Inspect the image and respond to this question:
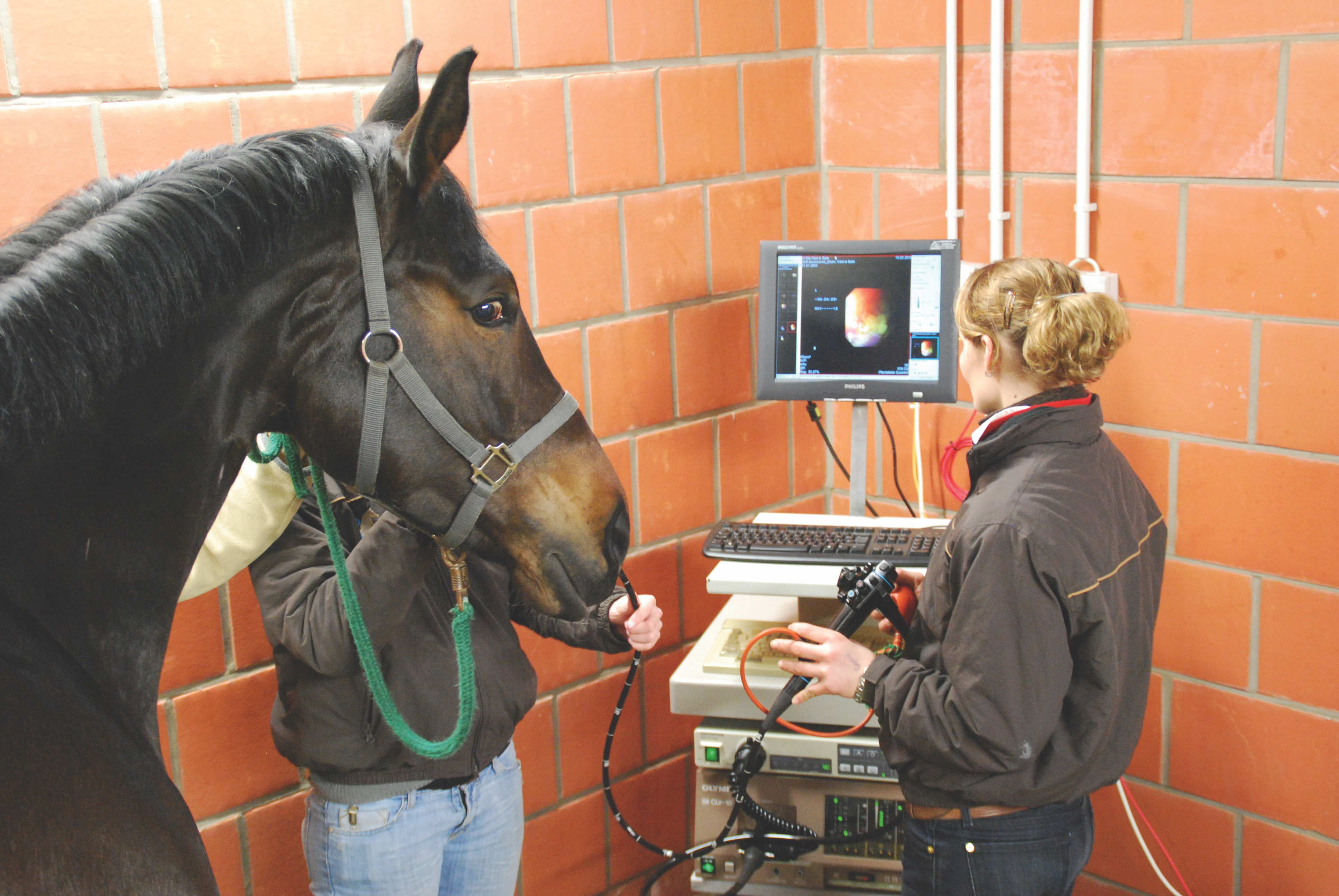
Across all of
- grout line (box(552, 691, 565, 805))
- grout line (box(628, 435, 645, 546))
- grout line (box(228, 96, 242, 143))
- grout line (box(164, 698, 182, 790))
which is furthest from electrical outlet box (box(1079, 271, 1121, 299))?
grout line (box(164, 698, 182, 790))

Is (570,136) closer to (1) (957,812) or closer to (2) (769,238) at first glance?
(2) (769,238)

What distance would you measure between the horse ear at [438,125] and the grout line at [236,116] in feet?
2.81

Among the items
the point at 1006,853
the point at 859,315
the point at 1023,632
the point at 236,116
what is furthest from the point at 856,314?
the point at 236,116

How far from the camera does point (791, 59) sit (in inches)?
100

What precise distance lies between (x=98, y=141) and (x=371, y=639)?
846 millimetres

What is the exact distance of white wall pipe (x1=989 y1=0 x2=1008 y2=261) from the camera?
2.28 m

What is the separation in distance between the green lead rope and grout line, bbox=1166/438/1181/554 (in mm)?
1504

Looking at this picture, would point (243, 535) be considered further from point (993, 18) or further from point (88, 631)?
point (993, 18)

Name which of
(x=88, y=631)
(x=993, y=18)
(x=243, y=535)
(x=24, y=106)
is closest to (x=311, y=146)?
(x=88, y=631)

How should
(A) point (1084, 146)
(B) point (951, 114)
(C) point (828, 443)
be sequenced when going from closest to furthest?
(A) point (1084, 146) < (B) point (951, 114) < (C) point (828, 443)

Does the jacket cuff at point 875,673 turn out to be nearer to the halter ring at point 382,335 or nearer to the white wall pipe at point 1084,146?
the halter ring at point 382,335

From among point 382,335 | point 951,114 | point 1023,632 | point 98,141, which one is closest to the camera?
point 382,335

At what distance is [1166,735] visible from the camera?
2.30m

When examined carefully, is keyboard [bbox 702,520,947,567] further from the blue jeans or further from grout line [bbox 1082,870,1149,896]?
grout line [bbox 1082,870,1149,896]
